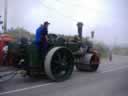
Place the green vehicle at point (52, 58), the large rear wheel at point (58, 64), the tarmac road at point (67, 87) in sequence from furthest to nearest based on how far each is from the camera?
1. the large rear wheel at point (58, 64)
2. the green vehicle at point (52, 58)
3. the tarmac road at point (67, 87)

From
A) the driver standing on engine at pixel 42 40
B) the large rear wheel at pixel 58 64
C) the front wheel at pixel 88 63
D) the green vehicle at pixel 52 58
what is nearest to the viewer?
the green vehicle at pixel 52 58

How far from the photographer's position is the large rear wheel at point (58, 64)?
9.49 metres

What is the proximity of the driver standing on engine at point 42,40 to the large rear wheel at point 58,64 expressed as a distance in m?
0.25

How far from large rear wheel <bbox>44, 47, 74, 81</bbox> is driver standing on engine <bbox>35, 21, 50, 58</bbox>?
0.25m

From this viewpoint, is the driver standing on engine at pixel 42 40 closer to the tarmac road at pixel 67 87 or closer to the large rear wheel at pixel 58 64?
the large rear wheel at pixel 58 64

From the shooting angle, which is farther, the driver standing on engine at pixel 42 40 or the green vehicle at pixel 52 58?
the driver standing on engine at pixel 42 40

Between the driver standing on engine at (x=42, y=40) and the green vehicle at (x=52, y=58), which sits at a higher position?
the driver standing on engine at (x=42, y=40)

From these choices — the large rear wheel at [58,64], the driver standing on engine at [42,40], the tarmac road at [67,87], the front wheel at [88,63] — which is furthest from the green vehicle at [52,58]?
the front wheel at [88,63]

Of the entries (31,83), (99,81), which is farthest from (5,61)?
(99,81)

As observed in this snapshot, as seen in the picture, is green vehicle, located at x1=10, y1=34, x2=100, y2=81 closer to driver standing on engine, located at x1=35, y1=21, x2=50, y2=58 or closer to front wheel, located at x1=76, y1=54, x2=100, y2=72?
driver standing on engine, located at x1=35, y1=21, x2=50, y2=58

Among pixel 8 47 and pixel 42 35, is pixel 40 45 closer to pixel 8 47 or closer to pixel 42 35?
pixel 42 35

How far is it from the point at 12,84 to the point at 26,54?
1182mm

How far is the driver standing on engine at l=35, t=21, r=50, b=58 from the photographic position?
32.0ft

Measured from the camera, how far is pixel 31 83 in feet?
30.3
